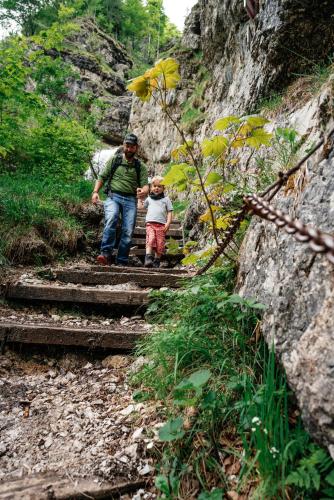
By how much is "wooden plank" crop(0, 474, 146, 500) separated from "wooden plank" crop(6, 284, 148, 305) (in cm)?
183

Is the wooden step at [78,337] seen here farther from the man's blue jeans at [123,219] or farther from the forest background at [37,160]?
the man's blue jeans at [123,219]

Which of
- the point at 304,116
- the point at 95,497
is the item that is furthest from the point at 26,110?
the point at 95,497

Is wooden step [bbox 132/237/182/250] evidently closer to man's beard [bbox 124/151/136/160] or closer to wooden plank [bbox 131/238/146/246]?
wooden plank [bbox 131/238/146/246]

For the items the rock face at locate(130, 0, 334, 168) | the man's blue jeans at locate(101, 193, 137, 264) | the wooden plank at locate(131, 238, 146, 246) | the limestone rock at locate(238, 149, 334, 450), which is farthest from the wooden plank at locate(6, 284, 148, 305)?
the wooden plank at locate(131, 238, 146, 246)

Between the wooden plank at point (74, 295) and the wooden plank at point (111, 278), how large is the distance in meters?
0.60

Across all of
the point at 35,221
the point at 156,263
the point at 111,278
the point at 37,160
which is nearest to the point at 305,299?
the point at 111,278

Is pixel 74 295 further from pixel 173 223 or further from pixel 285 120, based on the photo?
pixel 173 223

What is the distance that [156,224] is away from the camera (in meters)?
6.02

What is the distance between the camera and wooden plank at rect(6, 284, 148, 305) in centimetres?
330

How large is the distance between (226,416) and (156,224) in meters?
4.67

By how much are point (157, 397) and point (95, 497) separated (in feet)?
1.92

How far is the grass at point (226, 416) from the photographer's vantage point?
4.05 ft

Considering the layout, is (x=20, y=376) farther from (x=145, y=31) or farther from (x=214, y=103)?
(x=145, y=31)

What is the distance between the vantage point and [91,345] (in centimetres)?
269
